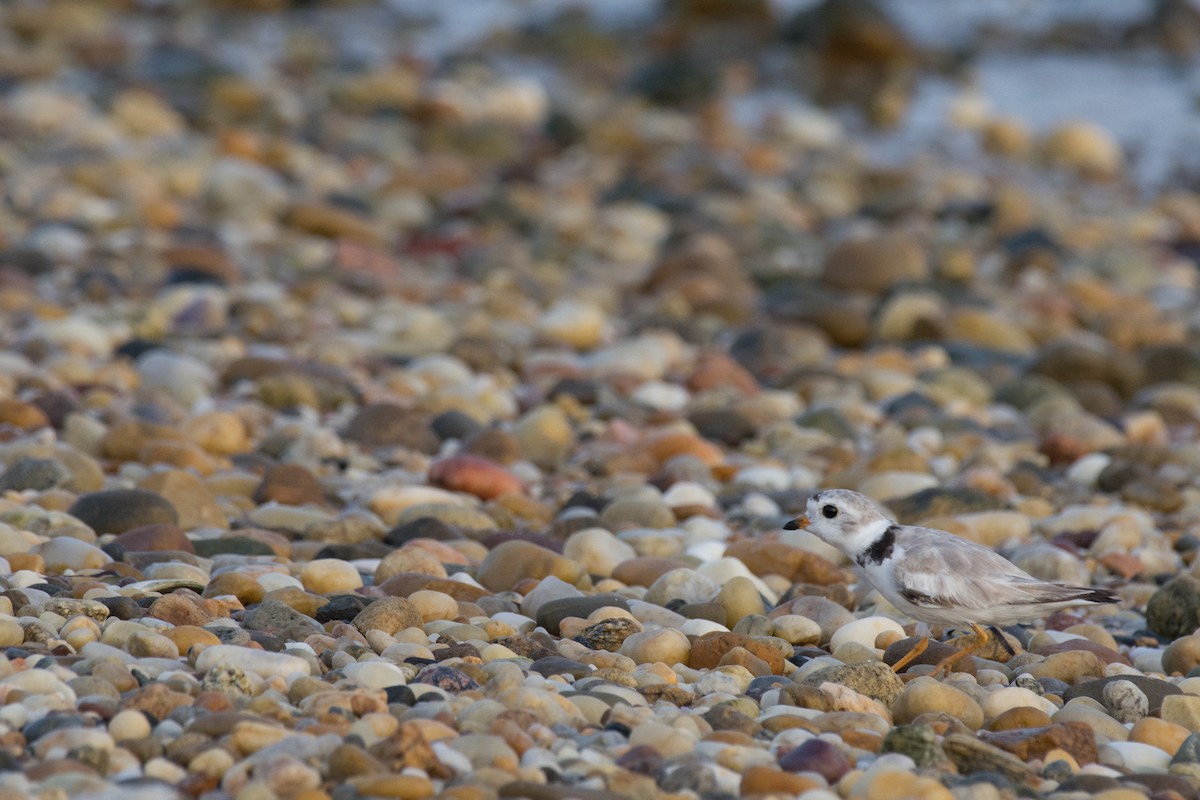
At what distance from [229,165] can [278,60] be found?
711 cm

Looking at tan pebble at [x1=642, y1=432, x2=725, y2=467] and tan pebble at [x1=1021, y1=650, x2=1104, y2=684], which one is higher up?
tan pebble at [x1=642, y1=432, x2=725, y2=467]

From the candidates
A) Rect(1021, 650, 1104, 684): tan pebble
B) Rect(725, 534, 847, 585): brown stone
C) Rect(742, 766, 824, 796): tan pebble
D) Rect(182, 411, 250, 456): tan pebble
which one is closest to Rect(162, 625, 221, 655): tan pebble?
Rect(742, 766, 824, 796): tan pebble

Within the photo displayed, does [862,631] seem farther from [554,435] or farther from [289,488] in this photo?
[554,435]

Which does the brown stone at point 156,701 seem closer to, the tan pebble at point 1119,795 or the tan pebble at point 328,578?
the tan pebble at point 328,578

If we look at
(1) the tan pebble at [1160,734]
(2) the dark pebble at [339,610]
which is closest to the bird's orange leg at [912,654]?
(1) the tan pebble at [1160,734]

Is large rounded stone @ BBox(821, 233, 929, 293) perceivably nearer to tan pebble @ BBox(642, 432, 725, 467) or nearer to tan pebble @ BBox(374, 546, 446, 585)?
tan pebble @ BBox(642, 432, 725, 467)

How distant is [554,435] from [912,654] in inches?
124

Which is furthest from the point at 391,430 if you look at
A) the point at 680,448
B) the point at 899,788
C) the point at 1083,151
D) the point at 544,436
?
the point at 1083,151

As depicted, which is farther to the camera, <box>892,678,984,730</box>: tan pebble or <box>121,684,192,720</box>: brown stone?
<box>892,678,984,730</box>: tan pebble

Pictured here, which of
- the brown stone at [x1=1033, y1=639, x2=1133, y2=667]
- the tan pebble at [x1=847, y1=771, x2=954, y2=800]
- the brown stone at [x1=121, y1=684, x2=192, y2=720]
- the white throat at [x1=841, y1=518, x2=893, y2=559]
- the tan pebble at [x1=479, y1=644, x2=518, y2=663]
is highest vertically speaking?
the white throat at [x1=841, y1=518, x2=893, y2=559]

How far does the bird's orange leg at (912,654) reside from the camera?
4.87 m

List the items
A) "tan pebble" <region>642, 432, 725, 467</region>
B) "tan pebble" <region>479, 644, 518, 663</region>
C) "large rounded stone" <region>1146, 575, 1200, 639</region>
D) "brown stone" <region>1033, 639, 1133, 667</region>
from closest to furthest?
"tan pebble" <region>479, 644, 518, 663</region> → "brown stone" <region>1033, 639, 1133, 667</region> → "large rounded stone" <region>1146, 575, 1200, 639</region> → "tan pebble" <region>642, 432, 725, 467</region>

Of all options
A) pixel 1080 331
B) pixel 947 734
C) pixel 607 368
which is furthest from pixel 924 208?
pixel 947 734

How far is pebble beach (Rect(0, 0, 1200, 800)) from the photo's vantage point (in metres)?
4.06
